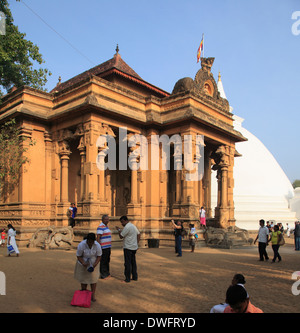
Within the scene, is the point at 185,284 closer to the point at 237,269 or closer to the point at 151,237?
the point at 237,269

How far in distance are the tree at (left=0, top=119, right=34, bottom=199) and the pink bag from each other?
420 inches

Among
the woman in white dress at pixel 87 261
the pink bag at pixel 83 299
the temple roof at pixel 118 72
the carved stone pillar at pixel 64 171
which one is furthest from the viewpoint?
the temple roof at pixel 118 72

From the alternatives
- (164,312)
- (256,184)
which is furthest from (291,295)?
(256,184)

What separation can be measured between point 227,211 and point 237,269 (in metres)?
11.0

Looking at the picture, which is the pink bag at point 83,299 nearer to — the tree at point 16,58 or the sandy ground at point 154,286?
the sandy ground at point 154,286

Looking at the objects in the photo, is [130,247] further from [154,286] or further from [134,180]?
[134,180]

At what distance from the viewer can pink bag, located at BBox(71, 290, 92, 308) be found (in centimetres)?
592

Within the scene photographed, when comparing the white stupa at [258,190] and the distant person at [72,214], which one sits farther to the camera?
the white stupa at [258,190]

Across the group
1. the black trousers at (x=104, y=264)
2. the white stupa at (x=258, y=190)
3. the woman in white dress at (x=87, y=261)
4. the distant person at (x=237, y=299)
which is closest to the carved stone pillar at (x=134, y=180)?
the black trousers at (x=104, y=264)

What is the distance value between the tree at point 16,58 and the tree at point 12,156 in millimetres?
3628

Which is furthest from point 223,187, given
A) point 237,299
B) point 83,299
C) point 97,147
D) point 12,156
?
point 237,299

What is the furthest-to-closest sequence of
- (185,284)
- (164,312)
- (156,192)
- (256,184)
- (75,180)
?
(256,184), (75,180), (156,192), (185,284), (164,312)

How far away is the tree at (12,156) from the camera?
15.4 meters

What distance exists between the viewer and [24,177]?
16.6 m
